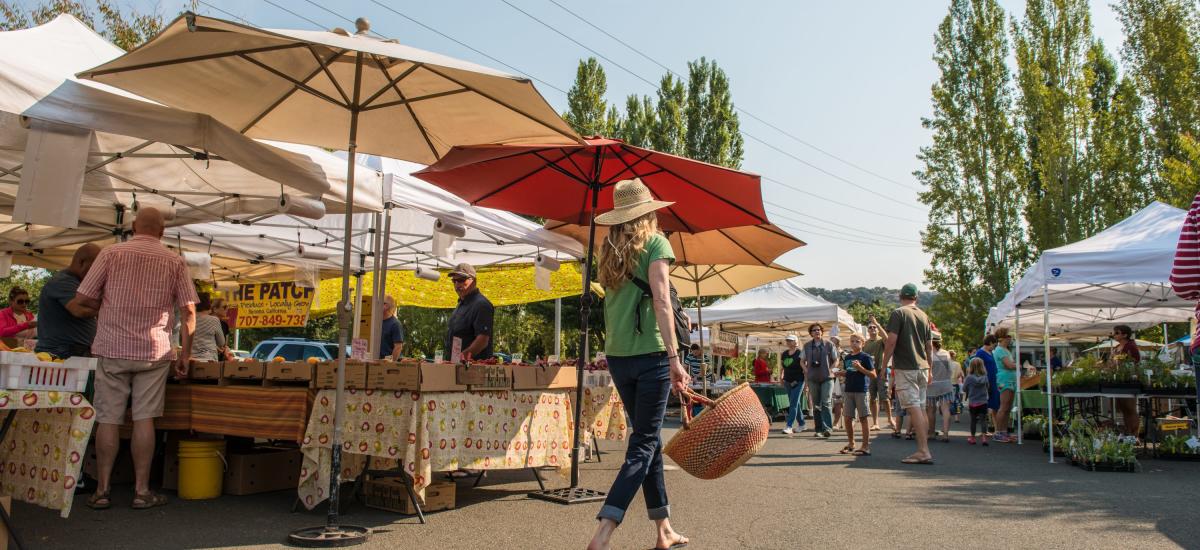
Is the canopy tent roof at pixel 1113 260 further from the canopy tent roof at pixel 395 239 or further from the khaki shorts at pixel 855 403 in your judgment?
the canopy tent roof at pixel 395 239

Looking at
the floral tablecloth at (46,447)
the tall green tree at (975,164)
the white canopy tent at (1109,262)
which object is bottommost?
the floral tablecloth at (46,447)

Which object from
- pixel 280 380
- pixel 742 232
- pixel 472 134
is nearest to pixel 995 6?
pixel 742 232

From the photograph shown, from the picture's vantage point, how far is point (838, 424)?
643 inches

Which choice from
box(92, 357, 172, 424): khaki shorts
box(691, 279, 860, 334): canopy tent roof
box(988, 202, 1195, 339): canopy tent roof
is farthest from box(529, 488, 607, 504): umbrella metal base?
box(691, 279, 860, 334): canopy tent roof

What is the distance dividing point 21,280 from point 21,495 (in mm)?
44747

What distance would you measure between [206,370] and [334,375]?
1.32m

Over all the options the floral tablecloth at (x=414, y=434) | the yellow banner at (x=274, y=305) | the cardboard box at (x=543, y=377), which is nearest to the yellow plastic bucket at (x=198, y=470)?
the floral tablecloth at (x=414, y=434)

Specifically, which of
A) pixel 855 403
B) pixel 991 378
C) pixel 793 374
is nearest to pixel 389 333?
pixel 855 403

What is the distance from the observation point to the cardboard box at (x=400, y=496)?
17.4 feet

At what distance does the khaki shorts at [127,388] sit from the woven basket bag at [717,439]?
135 inches

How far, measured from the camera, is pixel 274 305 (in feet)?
45.8

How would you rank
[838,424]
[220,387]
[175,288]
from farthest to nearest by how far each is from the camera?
[838,424] → [220,387] → [175,288]

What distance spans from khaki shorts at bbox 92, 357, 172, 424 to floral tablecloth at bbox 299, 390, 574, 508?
1059 millimetres

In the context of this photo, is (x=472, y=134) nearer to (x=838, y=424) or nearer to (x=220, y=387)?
(x=220, y=387)
